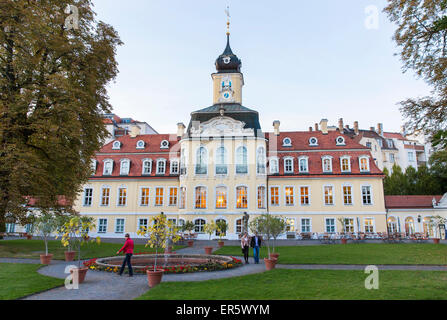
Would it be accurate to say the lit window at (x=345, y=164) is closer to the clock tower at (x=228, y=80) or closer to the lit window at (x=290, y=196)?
the lit window at (x=290, y=196)

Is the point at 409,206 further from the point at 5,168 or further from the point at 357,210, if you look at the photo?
the point at 5,168

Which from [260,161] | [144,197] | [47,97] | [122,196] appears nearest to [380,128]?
[260,161]

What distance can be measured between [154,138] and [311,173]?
20122 millimetres

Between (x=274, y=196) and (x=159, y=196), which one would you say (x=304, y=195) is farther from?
(x=159, y=196)

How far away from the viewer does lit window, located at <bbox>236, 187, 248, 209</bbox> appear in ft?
108

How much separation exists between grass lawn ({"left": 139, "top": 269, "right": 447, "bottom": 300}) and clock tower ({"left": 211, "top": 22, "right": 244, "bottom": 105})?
30.3 meters

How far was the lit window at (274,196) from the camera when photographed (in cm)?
3447

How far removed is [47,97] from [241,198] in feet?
69.6

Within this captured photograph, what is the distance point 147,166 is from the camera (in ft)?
121

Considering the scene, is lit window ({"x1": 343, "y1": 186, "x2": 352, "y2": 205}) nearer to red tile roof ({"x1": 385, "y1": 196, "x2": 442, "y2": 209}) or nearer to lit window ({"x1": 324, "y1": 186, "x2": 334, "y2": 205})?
lit window ({"x1": 324, "y1": 186, "x2": 334, "y2": 205})

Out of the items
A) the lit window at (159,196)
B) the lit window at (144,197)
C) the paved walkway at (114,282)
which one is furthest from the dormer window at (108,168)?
the paved walkway at (114,282)
